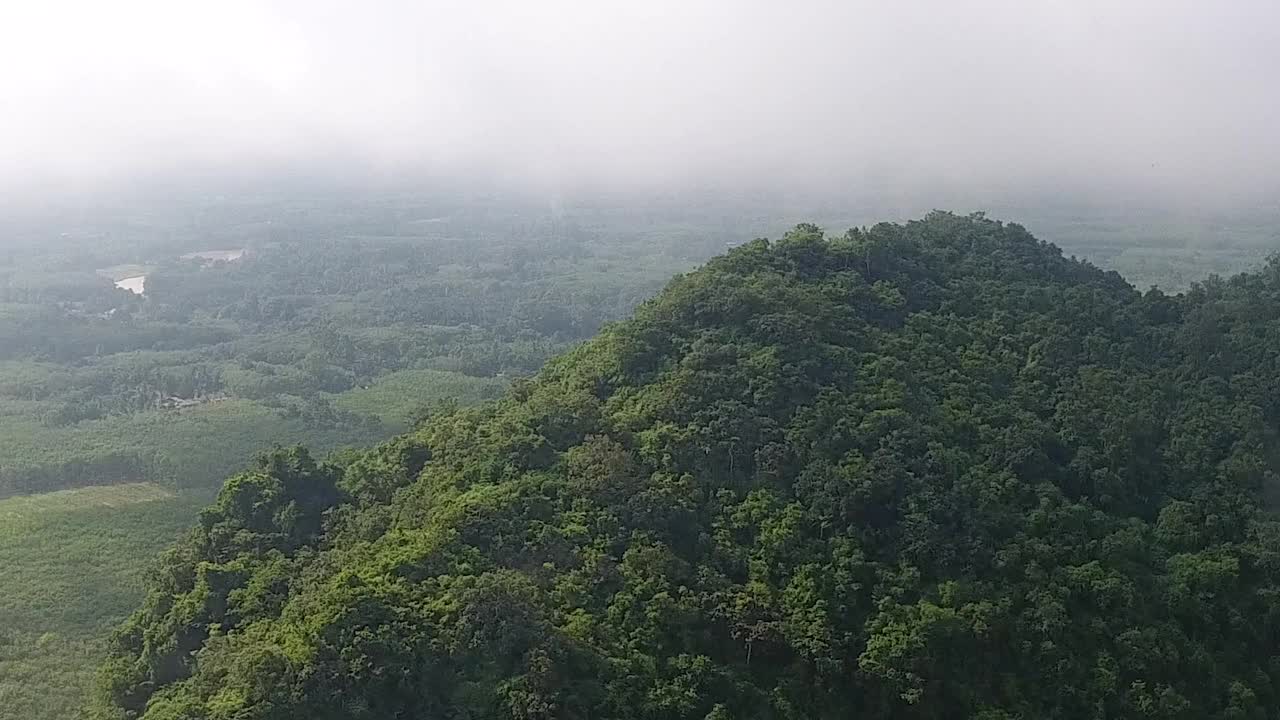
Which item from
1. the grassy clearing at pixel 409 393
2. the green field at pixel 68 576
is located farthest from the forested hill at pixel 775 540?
the grassy clearing at pixel 409 393

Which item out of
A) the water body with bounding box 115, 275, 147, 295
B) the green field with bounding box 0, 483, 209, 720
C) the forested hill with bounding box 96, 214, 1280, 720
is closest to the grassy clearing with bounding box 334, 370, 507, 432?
the green field with bounding box 0, 483, 209, 720

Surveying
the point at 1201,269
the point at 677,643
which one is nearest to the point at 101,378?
the point at 677,643

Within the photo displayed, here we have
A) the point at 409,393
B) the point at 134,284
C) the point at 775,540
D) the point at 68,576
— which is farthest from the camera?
the point at 134,284

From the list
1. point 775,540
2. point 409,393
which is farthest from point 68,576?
point 409,393

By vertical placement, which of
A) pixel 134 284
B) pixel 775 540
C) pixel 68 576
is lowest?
pixel 134 284

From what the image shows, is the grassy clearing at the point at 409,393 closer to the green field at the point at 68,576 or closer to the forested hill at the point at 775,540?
the green field at the point at 68,576

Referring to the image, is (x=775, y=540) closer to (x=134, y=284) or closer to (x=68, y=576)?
(x=68, y=576)

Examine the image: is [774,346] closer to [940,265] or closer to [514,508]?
[514,508]
